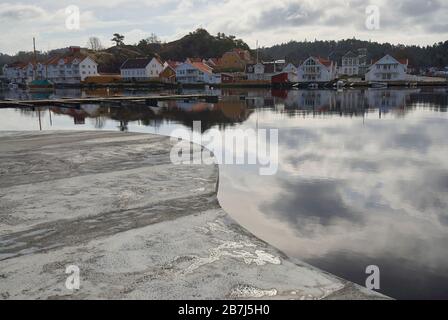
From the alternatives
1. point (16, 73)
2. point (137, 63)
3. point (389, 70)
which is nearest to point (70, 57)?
point (137, 63)

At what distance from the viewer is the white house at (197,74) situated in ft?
315

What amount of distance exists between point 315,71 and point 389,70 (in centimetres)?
1744

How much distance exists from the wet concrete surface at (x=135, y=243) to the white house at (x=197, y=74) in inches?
3425

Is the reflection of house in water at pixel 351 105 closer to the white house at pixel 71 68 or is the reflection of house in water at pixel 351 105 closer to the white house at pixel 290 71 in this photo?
the white house at pixel 290 71

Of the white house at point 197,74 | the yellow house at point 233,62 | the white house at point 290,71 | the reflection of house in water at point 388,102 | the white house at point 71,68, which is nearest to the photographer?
the reflection of house in water at point 388,102

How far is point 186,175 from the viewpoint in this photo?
10.9m

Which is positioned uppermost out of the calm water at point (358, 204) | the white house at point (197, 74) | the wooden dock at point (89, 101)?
the white house at point (197, 74)

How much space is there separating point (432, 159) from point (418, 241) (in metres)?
8.82

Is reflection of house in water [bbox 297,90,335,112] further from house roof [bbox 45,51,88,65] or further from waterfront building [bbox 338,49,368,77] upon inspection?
house roof [bbox 45,51,88,65]

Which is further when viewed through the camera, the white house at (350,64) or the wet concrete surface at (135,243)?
the white house at (350,64)

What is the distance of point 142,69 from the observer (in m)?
105

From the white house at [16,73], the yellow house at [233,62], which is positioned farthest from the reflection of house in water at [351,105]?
the white house at [16,73]

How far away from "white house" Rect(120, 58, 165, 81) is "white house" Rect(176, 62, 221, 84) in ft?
39.7

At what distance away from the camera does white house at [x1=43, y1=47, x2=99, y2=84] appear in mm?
109625
